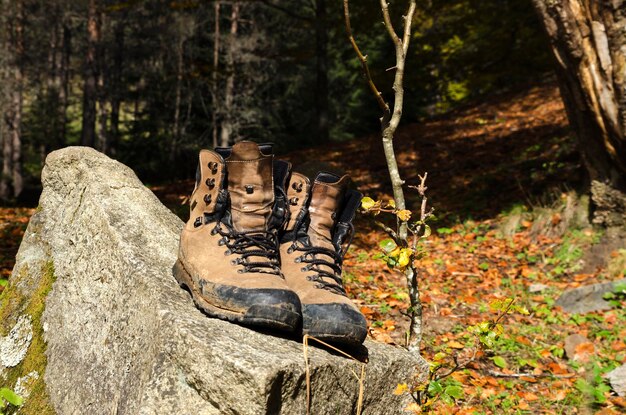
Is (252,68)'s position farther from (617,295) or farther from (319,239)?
(319,239)

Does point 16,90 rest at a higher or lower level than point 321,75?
lower

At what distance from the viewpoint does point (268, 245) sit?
2445 mm

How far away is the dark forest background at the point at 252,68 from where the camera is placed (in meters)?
16.1

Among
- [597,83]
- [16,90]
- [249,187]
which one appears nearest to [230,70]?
[16,90]

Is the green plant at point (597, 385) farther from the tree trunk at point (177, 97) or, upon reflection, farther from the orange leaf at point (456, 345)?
the tree trunk at point (177, 97)

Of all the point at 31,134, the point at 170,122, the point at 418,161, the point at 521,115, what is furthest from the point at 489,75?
the point at 31,134

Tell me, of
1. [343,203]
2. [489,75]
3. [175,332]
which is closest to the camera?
[175,332]

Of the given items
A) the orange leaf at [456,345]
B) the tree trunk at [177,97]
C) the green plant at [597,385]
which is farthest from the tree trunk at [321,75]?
the green plant at [597,385]

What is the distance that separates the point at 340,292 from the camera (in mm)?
2477

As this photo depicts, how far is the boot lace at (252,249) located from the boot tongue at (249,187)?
4cm

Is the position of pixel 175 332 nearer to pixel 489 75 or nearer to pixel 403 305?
→ pixel 403 305

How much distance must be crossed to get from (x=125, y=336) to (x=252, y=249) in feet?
2.08

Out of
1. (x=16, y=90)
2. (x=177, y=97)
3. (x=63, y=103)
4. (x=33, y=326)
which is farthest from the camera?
(x=63, y=103)

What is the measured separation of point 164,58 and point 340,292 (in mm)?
23628
